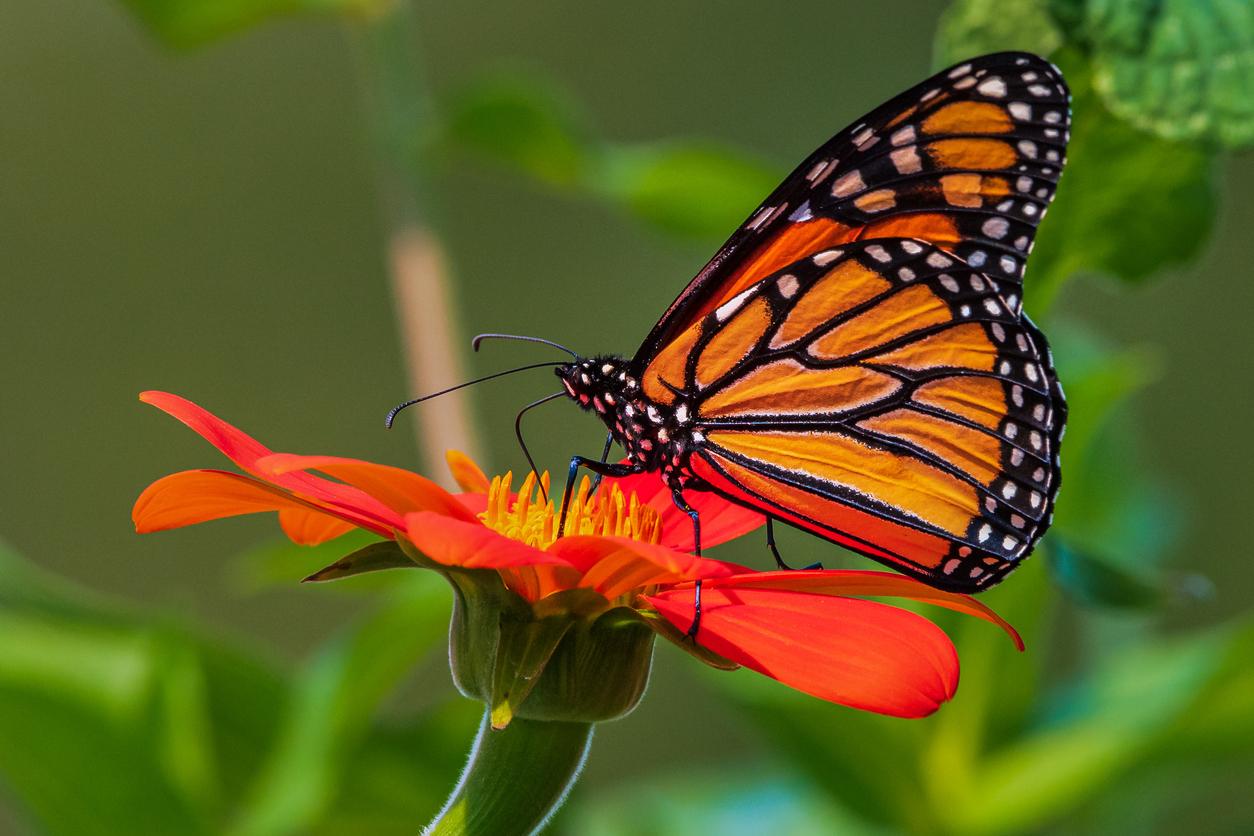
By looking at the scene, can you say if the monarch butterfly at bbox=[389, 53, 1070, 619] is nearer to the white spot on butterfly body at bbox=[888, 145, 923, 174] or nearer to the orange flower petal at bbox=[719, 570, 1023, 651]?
the white spot on butterfly body at bbox=[888, 145, 923, 174]

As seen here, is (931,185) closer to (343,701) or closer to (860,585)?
(860,585)

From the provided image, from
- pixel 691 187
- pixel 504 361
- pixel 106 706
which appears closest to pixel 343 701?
pixel 106 706

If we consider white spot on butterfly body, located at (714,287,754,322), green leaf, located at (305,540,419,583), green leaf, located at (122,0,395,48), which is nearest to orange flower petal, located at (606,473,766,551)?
white spot on butterfly body, located at (714,287,754,322)

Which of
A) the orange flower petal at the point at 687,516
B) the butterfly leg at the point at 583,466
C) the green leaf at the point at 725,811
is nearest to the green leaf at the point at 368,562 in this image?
the butterfly leg at the point at 583,466

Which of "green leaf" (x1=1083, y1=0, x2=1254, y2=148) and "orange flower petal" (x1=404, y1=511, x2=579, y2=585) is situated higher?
"green leaf" (x1=1083, y1=0, x2=1254, y2=148)

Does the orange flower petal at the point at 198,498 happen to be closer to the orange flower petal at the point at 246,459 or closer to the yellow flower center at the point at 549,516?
the orange flower petal at the point at 246,459

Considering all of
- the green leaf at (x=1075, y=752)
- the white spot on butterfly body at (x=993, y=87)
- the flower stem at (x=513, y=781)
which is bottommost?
the green leaf at (x=1075, y=752)
